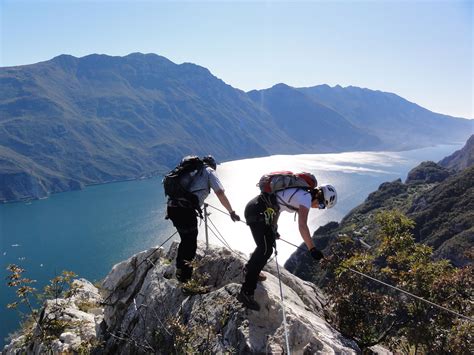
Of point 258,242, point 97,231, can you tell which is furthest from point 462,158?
point 258,242

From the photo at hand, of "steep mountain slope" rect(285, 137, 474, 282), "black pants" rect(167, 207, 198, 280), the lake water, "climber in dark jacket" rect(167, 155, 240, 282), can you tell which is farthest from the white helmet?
the lake water

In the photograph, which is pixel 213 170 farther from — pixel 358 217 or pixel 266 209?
pixel 358 217

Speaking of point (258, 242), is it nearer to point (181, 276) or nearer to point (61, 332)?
point (181, 276)

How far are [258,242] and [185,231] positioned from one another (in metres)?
2.05

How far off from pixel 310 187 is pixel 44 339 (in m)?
A: 8.09

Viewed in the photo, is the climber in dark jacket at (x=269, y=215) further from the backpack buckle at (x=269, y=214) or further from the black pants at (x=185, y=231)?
the black pants at (x=185, y=231)

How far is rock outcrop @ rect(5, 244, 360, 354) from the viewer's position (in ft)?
21.0

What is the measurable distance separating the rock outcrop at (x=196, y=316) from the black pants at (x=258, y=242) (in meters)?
0.44

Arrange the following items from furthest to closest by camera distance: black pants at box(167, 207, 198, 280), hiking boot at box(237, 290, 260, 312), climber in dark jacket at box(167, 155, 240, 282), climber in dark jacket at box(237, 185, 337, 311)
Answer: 1. black pants at box(167, 207, 198, 280)
2. climber in dark jacket at box(167, 155, 240, 282)
3. hiking boot at box(237, 290, 260, 312)
4. climber in dark jacket at box(237, 185, 337, 311)

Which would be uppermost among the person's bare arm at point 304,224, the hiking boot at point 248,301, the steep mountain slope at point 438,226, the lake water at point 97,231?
the person's bare arm at point 304,224

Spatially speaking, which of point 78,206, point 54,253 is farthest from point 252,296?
point 78,206

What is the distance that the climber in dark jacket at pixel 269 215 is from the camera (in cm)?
675

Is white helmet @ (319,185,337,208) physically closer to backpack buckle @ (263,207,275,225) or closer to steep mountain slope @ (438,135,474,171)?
backpack buckle @ (263,207,275,225)

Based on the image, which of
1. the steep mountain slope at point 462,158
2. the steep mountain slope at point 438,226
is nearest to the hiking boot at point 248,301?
the steep mountain slope at point 438,226
